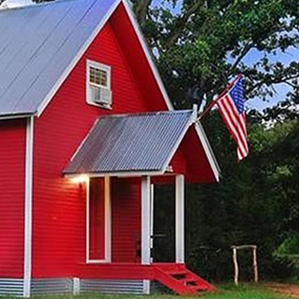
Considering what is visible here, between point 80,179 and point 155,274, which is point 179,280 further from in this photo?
point 80,179

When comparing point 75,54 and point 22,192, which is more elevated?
point 75,54

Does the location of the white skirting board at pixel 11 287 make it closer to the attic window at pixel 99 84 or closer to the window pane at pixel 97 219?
the window pane at pixel 97 219

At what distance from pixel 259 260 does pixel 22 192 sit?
859 centimetres

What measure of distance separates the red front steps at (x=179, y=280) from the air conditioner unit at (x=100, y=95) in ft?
14.4

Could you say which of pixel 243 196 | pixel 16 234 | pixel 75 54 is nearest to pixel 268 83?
pixel 243 196

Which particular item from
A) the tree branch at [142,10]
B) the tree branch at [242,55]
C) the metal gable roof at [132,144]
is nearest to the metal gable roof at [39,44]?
the metal gable roof at [132,144]

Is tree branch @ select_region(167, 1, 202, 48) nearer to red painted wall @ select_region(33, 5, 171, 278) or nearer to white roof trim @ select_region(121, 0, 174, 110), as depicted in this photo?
white roof trim @ select_region(121, 0, 174, 110)

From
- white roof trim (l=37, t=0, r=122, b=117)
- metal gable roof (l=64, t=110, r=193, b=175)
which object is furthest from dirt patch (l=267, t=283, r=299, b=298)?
white roof trim (l=37, t=0, r=122, b=117)

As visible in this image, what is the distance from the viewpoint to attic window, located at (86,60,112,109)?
2175 centimetres

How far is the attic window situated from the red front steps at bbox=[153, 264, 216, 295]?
442 cm

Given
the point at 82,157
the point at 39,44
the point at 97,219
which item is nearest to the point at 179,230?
the point at 97,219

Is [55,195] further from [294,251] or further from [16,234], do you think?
[294,251]

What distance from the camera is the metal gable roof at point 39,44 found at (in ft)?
64.3

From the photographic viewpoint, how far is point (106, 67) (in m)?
22.5
